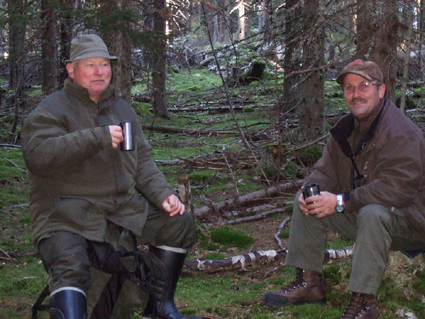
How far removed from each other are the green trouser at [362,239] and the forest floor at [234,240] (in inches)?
17.7

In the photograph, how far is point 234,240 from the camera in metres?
6.23

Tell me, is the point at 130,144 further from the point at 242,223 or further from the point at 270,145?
the point at 270,145

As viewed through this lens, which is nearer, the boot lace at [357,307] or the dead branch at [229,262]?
the boot lace at [357,307]

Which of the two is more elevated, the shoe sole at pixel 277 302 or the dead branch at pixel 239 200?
the dead branch at pixel 239 200

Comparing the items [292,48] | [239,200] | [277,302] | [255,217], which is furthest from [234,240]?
[292,48]

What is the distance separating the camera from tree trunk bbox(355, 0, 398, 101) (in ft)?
18.2

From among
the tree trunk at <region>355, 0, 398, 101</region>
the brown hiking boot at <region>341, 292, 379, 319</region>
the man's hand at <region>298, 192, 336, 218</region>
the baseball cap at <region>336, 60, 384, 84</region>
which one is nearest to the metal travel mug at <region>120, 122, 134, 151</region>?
the man's hand at <region>298, 192, 336, 218</region>

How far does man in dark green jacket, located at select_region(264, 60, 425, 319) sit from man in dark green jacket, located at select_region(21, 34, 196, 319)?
95 cm

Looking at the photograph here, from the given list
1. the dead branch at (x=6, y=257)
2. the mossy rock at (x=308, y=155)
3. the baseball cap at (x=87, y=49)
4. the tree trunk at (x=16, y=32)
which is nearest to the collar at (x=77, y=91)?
the baseball cap at (x=87, y=49)

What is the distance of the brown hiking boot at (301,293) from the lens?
13.3ft

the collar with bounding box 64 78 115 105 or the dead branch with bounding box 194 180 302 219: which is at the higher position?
the collar with bounding box 64 78 115 105

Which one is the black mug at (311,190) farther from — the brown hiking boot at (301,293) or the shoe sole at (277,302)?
the shoe sole at (277,302)

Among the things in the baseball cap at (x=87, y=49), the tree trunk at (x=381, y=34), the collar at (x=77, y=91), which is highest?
the tree trunk at (x=381, y=34)

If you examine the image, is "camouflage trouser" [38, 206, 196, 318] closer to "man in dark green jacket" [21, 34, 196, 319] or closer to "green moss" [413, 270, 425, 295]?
"man in dark green jacket" [21, 34, 196, 319]
